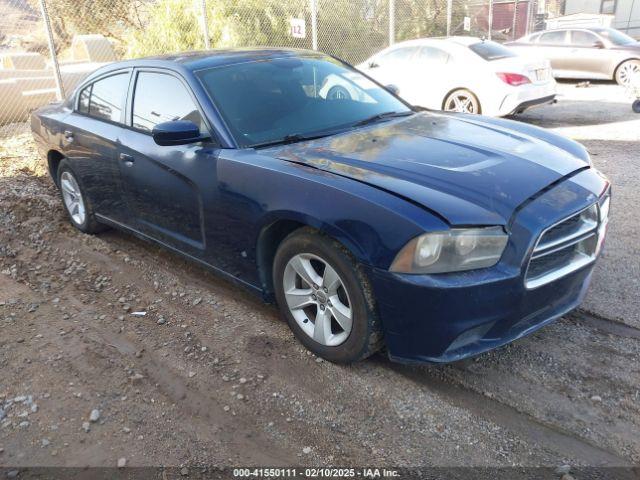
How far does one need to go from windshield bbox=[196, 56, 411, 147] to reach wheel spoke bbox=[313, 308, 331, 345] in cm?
111

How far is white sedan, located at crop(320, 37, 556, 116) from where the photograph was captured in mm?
8680

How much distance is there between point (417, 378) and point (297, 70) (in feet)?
7.59

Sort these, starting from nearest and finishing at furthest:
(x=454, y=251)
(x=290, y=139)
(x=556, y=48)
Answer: (x=454, y=251) → (x=290, y=139) → (x=556, y=48)

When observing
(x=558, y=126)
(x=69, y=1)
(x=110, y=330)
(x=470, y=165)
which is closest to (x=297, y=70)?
(x=470, y=165)

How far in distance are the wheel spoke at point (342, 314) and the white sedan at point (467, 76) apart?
661 cm

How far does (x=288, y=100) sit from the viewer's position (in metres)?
3.66

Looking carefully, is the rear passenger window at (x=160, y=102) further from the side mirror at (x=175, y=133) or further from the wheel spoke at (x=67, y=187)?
the wheel spoke at (x=67, y=187)

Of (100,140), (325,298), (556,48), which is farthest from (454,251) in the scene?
(556,48)

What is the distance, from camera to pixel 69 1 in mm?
14312

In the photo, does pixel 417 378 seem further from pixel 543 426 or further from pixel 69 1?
pixel 69 1

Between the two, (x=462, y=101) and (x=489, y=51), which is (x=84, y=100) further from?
(x=489, y=51)

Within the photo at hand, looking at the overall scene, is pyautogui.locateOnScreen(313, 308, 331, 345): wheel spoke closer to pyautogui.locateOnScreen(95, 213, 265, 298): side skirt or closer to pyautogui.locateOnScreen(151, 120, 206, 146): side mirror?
pyautogui.locateOnScreen(95, 213, 265, 298): side skirt

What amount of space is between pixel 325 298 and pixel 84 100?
3.18 metres

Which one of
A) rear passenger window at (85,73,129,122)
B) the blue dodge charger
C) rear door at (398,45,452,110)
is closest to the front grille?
the blue dodge charger
